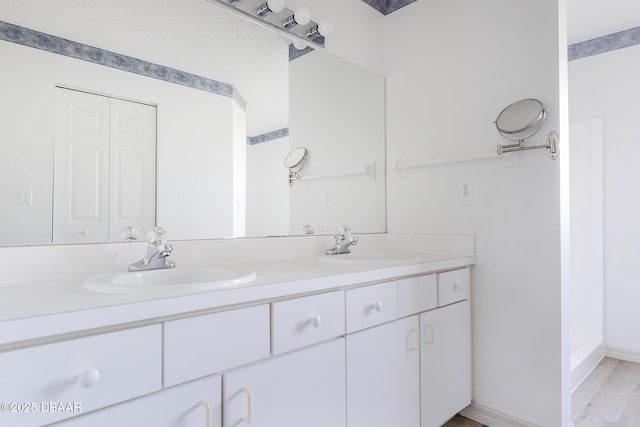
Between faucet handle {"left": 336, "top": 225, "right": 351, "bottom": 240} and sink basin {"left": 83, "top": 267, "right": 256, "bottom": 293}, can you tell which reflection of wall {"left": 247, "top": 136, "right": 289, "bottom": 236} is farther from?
sink basin {"left": 83, "top": 267, "right": 256, "bottom": 293}

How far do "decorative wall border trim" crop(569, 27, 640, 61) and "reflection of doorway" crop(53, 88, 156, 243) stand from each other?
3.08 meters

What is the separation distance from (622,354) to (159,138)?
321 cm

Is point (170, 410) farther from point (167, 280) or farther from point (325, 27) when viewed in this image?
point (325, 27)

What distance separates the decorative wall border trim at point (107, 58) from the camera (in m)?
1.07

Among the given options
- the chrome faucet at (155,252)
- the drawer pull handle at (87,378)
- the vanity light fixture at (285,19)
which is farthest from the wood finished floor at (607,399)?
the vanity light fixture at (285,19)

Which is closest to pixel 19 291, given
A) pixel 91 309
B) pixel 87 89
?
pixel 91 309

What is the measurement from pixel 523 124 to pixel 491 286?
76cm

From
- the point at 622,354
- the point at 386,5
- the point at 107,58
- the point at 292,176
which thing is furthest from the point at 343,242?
the point at 622,354

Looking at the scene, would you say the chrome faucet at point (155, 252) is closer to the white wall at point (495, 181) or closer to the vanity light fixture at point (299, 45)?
the vanity light fixture at point (299, 45)

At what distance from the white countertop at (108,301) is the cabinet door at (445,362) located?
0.54 m

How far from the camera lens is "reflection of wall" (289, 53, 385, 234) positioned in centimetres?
184

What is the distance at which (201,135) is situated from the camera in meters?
1.42

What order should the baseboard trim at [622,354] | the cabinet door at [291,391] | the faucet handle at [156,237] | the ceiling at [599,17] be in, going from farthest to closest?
1. the baseboard trim at [622,354]
2. the ceiling at [599,17]
3. the faucet handle at [156,237]
4. the cabinet door at [291,391]

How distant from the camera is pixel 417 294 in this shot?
148 cm
